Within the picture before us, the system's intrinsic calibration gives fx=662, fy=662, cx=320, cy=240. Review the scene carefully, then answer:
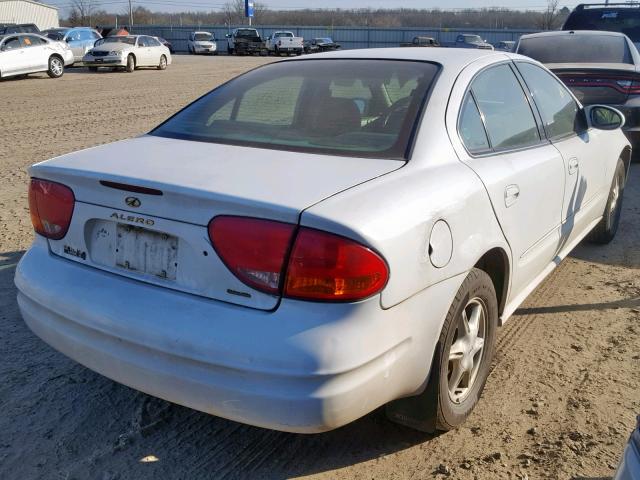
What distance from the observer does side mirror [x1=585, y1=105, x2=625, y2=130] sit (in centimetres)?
443

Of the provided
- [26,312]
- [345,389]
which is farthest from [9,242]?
[345,389]

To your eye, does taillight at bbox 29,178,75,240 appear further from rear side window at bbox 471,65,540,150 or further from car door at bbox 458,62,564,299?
rear side window at bbox 471,65,540,150

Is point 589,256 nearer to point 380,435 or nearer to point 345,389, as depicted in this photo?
point 380,435

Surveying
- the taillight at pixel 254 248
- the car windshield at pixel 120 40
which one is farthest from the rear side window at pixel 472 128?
the car windshield at pixel 120 40

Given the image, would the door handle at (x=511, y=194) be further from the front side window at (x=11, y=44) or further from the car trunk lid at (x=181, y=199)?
the front side window at (x=11, y=44)

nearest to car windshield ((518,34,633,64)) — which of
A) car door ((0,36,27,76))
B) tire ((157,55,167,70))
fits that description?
car door ((0,36,27,76))

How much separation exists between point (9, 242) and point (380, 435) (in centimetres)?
363

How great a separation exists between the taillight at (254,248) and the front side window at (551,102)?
2278 millimetres

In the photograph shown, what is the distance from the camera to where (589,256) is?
5.28 meters

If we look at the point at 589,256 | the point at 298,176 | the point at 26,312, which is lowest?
the point at 589,256

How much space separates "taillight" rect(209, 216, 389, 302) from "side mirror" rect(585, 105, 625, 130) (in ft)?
9.45

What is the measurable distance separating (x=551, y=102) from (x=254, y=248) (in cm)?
266

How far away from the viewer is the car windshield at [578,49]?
27.8ft

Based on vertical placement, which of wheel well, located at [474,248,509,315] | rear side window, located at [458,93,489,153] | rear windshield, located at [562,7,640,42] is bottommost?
wheel well, located at [474,248,509,315]
